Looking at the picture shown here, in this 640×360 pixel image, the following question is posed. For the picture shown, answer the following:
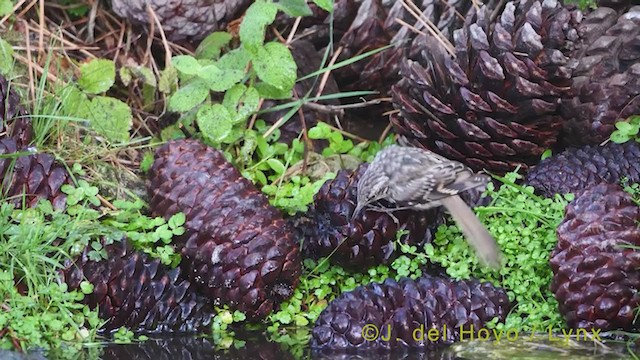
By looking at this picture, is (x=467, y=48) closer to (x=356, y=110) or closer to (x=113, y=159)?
(x=356, y=110)

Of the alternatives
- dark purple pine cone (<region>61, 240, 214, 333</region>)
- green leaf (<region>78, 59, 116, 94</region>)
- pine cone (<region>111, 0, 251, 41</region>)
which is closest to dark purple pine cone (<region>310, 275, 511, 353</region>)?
dark purple pine cone (<region>61, 240, 214, 333</region>)

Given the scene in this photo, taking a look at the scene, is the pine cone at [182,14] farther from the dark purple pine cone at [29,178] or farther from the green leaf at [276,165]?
the dark purple pine cone at [29,178]

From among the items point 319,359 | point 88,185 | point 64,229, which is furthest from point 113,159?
point 319,359

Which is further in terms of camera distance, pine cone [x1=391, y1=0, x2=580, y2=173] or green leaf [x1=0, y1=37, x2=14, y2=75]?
green leaf [x1=0, y1=37, x2=14, y2=75]

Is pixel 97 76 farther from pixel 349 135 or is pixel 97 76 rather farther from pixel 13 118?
pixel 349 135

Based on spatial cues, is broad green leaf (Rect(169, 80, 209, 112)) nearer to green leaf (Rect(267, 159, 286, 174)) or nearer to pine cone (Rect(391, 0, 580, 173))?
green leaf (Rect(267, 159, 286, 174))

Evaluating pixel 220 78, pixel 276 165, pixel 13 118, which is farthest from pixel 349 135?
pixel 13 118
